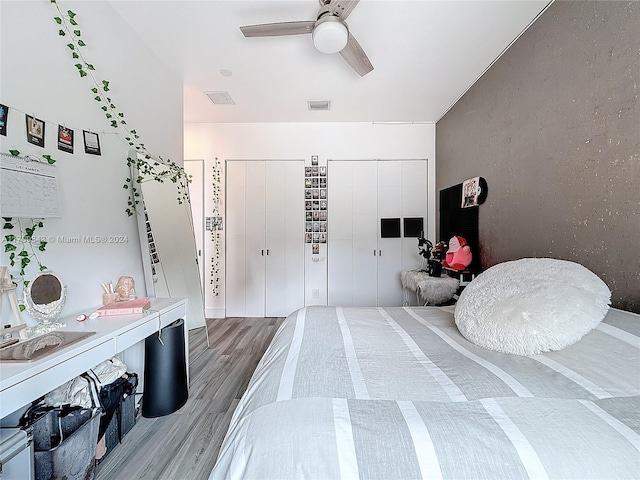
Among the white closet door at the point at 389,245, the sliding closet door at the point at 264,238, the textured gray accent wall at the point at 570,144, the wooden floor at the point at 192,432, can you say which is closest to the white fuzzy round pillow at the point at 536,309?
the textured gray accent wall at the point at 570,144

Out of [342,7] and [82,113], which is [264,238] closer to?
[82,113]

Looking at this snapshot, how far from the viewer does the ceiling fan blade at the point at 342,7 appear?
1.72 m

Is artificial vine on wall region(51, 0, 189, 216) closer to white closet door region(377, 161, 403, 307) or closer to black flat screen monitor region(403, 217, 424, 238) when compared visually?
white closet door region(377, 161, 403, 307)

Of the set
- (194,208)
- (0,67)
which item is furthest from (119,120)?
(194,208)

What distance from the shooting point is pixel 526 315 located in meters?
1.20

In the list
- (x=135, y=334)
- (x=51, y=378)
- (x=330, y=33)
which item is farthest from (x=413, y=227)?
(x=51, y=378)

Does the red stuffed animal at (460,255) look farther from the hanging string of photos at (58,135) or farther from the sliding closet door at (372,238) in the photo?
the hanging string of photos at (58,135)

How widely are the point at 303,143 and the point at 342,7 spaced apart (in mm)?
2409

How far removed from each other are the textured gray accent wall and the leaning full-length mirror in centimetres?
276

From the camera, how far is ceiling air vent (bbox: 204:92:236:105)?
3.29 m

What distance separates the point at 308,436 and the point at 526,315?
99cm

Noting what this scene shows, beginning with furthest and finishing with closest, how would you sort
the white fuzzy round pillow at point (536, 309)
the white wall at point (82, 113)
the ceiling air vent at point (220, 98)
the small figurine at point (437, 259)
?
1. the small figurine at point (437, 259)
2. the ceiling air vent at point (220, 98)
3. the white wall at point (82, 113)
4. the white fuzzy round pillow at point (536, 309)

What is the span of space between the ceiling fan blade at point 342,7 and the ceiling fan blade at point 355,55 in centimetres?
14

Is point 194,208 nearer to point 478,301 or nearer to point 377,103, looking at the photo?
point 377,103
